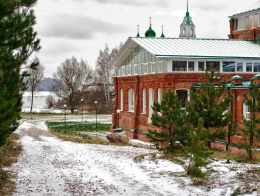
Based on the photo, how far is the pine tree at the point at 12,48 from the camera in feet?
33.1

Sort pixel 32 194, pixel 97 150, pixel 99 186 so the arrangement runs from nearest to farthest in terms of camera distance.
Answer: pixel 32 194, pixel 99 186, pixel 97 150

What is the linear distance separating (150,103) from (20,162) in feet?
53.1

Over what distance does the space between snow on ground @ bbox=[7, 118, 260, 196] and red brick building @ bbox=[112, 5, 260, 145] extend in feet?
30.5

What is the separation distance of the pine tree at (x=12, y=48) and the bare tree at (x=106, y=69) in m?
54.4

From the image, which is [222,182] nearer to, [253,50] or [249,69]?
[249,69]

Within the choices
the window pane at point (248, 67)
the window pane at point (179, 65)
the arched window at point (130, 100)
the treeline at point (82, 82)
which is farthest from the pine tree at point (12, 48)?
the treeline at point (82, 82)

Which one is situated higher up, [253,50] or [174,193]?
[253,50]

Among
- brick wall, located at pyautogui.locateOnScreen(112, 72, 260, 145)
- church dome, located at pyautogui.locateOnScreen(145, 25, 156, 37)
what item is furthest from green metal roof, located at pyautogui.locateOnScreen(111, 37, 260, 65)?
church dome, located at pyautogui.locateOnScreen(145, 25, 156, 37)

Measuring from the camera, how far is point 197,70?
2833cm

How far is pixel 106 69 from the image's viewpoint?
69.7 m

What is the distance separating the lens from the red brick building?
27.8 m

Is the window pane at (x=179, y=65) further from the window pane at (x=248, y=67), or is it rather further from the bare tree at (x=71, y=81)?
the bare tree at (x=71, y=81)

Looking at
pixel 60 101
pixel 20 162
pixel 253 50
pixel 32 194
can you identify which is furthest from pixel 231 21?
pixel 60 101

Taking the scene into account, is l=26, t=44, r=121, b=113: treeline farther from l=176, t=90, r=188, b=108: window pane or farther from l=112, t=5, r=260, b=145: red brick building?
l=176, t=90, r=188, b=108: window pane
